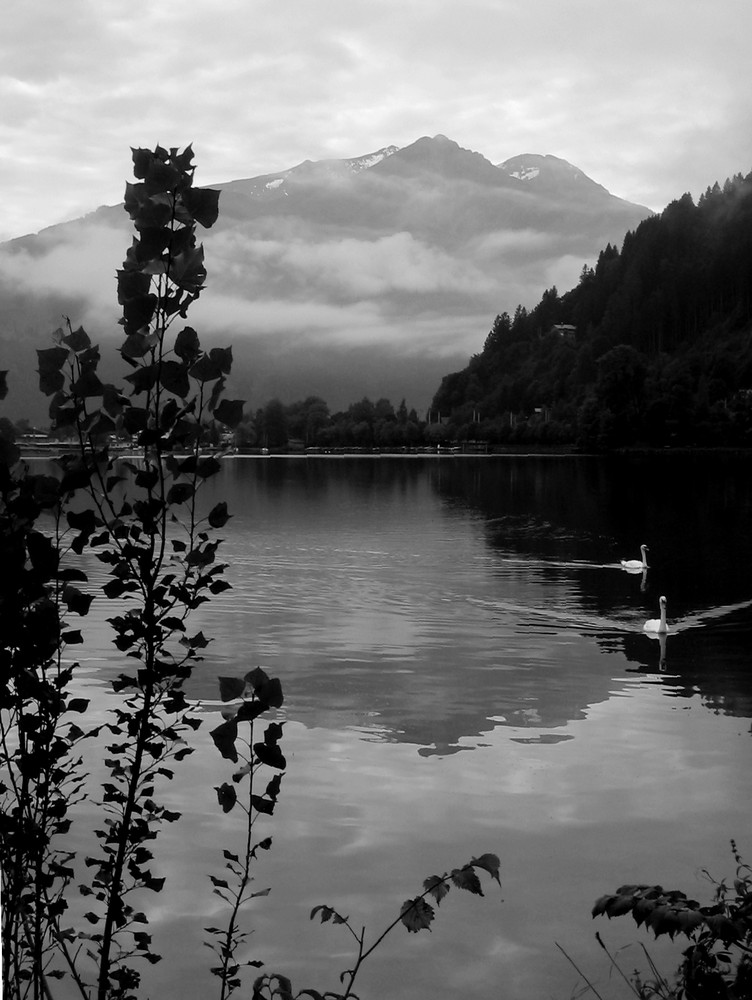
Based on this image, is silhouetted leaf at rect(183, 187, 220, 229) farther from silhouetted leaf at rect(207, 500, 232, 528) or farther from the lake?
the lake

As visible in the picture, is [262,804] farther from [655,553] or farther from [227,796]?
[655,553]

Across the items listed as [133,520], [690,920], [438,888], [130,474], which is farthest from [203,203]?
[690,920]

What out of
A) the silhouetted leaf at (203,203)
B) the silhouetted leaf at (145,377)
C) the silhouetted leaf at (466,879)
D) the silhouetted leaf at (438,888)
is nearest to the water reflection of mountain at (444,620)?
the silhouetted leaf at (438,888)

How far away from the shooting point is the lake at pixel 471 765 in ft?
28.5

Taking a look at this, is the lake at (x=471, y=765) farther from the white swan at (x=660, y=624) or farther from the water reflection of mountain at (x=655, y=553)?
the white swan at (x=660, y=624)

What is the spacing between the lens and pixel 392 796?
12062 mm

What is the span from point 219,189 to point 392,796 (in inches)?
364

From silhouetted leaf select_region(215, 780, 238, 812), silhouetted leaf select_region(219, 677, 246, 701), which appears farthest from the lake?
silhouetted leaf select_region(219, 677, 246, 701)

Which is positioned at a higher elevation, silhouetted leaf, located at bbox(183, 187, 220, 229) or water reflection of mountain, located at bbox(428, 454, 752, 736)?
silhouetted leaf, located at bbox(183, 187, 220, 229)

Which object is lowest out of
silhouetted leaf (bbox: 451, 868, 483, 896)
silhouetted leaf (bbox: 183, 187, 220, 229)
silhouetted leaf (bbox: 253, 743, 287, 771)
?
silhouetted leaf (bbox: 451, 868, 483, 896)

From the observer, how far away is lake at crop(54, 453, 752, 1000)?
8.69 meters

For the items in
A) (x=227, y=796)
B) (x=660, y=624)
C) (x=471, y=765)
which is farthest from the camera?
(x=660, y=624)

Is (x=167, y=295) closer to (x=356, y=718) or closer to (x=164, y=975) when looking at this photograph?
(x=164, y=975)

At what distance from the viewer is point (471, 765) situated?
13.3m
